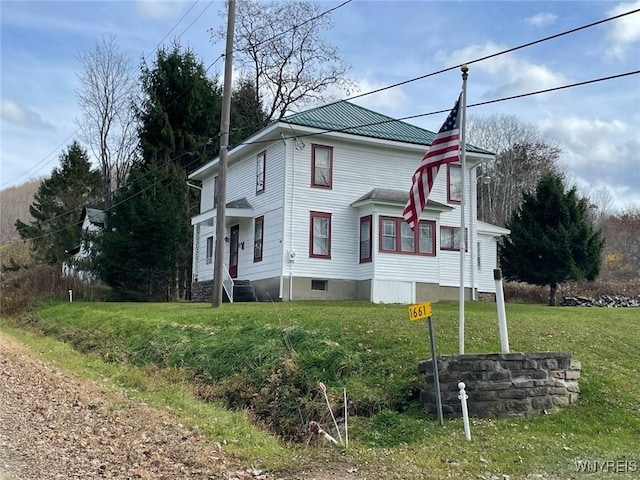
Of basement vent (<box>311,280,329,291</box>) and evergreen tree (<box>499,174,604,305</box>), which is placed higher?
evergreen tree (<box>499,174,604,305</box>)

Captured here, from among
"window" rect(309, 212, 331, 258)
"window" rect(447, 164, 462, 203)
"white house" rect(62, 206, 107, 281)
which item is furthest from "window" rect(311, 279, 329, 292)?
"white house" rect(62, 206, 107, 281)

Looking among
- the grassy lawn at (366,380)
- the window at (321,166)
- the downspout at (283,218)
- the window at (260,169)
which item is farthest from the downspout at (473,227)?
the window at (260,169)

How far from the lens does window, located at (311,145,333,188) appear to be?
24.5 meters

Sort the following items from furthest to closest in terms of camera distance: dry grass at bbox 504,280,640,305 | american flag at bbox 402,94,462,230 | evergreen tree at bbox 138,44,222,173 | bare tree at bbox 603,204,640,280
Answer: bare tree at bbox 603,204,640,280, evergreen tree at bbox 138,44,222,173, dry grass at bbox 504,280,640,305, american flag at bbox 402,94,462,230

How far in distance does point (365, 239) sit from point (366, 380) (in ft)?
47.6

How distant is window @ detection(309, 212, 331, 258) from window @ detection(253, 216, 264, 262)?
7.43 ft

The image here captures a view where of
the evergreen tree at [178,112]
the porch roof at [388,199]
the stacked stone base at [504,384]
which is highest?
the evergreen tree at [178,112]

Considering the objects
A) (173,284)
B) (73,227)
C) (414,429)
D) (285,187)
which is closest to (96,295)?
(173,284)

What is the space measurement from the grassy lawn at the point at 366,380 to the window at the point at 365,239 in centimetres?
756

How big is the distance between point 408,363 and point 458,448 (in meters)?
2.88

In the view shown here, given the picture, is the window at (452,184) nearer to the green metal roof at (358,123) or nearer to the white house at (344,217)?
the white house at (344,217)

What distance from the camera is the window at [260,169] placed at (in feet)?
85.1

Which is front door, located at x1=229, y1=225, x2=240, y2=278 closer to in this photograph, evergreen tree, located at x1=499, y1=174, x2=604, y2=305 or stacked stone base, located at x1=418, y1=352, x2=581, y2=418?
evergreen tree, located at x1=499, y1=174, x2=604, y2=305

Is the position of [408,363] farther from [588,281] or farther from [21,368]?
[588,281]
